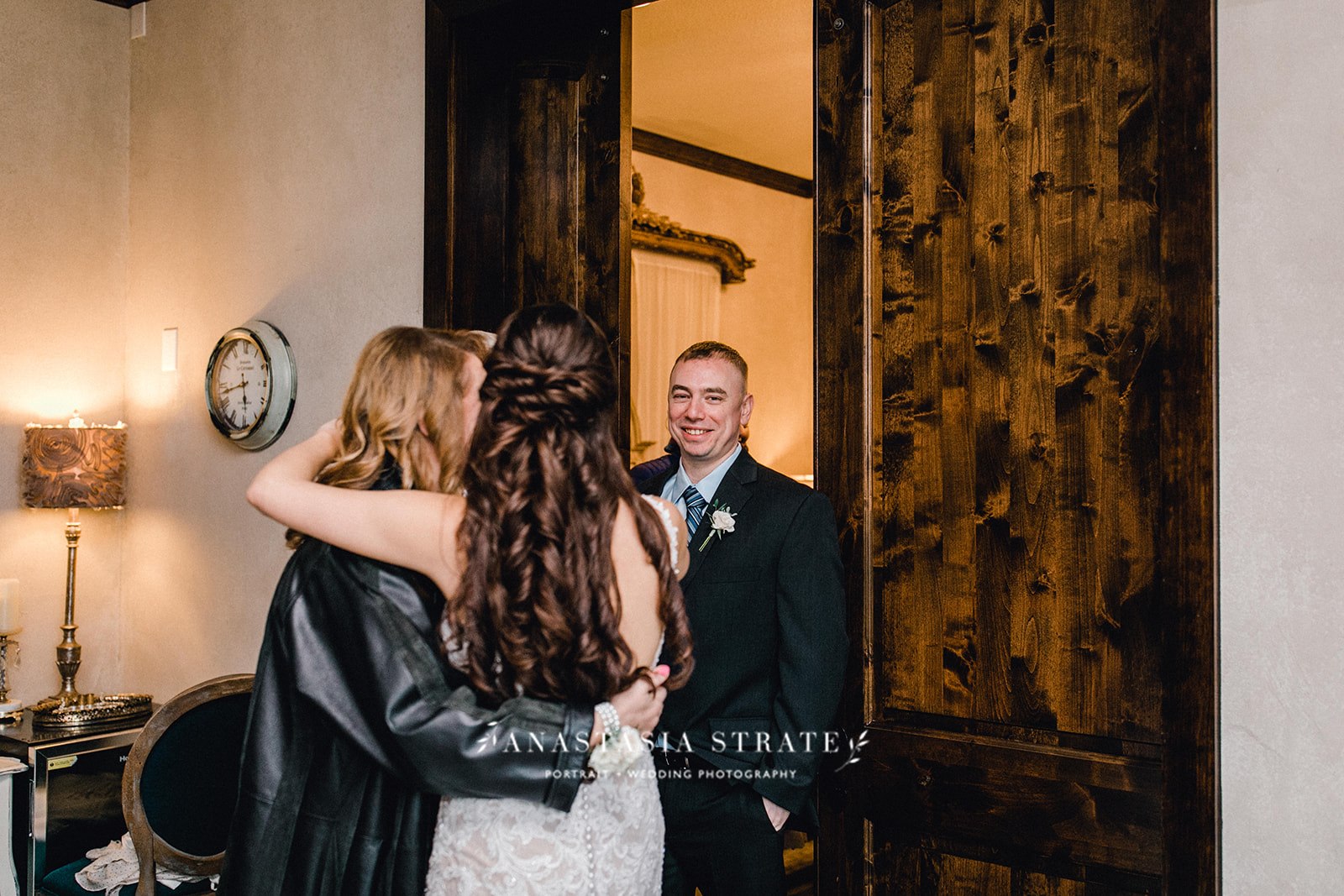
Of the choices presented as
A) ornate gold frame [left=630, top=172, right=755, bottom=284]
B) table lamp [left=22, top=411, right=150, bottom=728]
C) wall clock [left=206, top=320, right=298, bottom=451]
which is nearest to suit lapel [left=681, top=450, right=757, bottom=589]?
wall clock [left=206, top=320, right=298, bottom=451]

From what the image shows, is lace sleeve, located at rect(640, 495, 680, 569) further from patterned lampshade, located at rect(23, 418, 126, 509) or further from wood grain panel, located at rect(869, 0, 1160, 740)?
patterned lampshade, located at rect(23, 418, 126, 509)

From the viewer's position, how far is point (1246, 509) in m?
1.88

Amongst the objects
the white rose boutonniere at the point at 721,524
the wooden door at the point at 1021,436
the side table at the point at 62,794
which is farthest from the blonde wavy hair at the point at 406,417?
the side table at the point at 62,794

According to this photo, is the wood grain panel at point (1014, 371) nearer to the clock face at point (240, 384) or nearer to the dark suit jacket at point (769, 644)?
the dark suit jacket at point (769, 644)

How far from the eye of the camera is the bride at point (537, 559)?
163 centimetres

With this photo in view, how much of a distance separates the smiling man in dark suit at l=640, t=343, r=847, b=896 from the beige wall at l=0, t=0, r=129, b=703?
268 cm

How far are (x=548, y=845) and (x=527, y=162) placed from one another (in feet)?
6.59

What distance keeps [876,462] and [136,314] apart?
2.93 m

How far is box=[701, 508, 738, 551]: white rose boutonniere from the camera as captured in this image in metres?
2.28

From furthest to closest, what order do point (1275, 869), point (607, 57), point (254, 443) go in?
point (254, 443)
point (607, 57)
point (1275, 869)

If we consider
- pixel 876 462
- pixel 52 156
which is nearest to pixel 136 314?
pixel 52 156

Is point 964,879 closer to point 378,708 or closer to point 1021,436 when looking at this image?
point 1021,436

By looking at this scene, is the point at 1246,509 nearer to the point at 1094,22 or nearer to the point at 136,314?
the point at 1094,22

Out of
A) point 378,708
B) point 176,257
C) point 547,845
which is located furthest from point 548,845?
point 176,257
